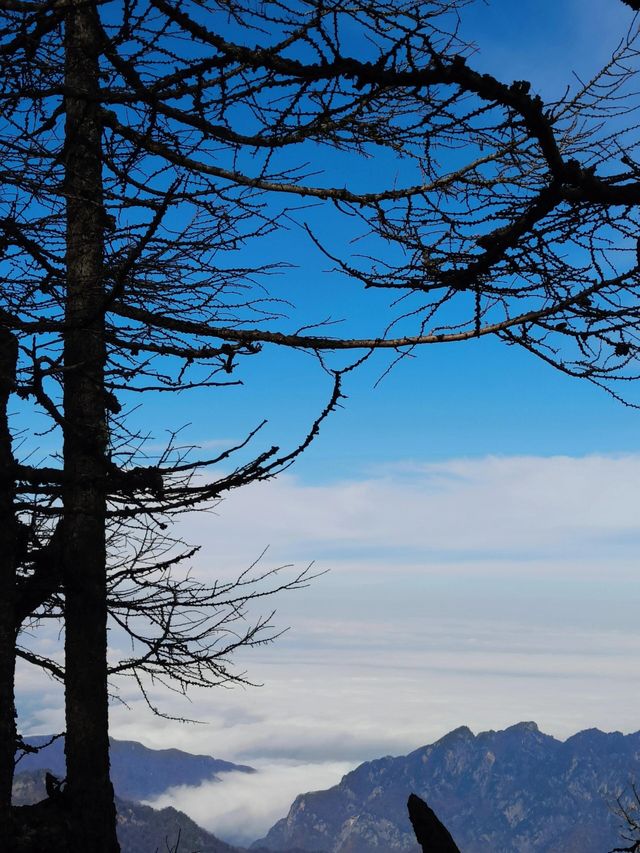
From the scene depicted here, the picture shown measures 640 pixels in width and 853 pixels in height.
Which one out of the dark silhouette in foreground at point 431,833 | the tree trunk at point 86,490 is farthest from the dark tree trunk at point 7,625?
the dark silhouette in foreground at point 431,833

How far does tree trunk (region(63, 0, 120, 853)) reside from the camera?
24.2 feet

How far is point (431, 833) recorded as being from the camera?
7.61m

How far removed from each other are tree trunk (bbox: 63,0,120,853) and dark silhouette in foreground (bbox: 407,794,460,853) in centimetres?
260

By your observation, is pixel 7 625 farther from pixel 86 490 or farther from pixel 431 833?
pixel 431 833

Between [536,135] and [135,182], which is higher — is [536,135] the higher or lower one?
the lower one

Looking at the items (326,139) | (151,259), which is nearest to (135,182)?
(151,259)

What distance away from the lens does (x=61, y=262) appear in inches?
313

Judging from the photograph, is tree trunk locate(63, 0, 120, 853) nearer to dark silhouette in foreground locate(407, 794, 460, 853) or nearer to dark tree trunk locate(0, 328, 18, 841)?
dark tree trunk locate(0, 328, 18, 841)

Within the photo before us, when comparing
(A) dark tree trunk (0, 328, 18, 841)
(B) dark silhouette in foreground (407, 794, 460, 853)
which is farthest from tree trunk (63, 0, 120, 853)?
(B) dark silhouette in foreground (407, 794, 460, 853)

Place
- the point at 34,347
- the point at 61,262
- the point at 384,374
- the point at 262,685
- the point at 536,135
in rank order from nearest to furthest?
the point at 536,135
the point at 34,347
the point at 384,374
the point at 61,262
the point at 262,685

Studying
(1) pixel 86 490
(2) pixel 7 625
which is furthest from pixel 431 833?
(1) pixel 86 490

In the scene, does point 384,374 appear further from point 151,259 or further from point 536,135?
point 151,259

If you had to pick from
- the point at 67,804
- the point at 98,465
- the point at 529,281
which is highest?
the point at 529,281

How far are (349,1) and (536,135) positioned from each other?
8.84ft
